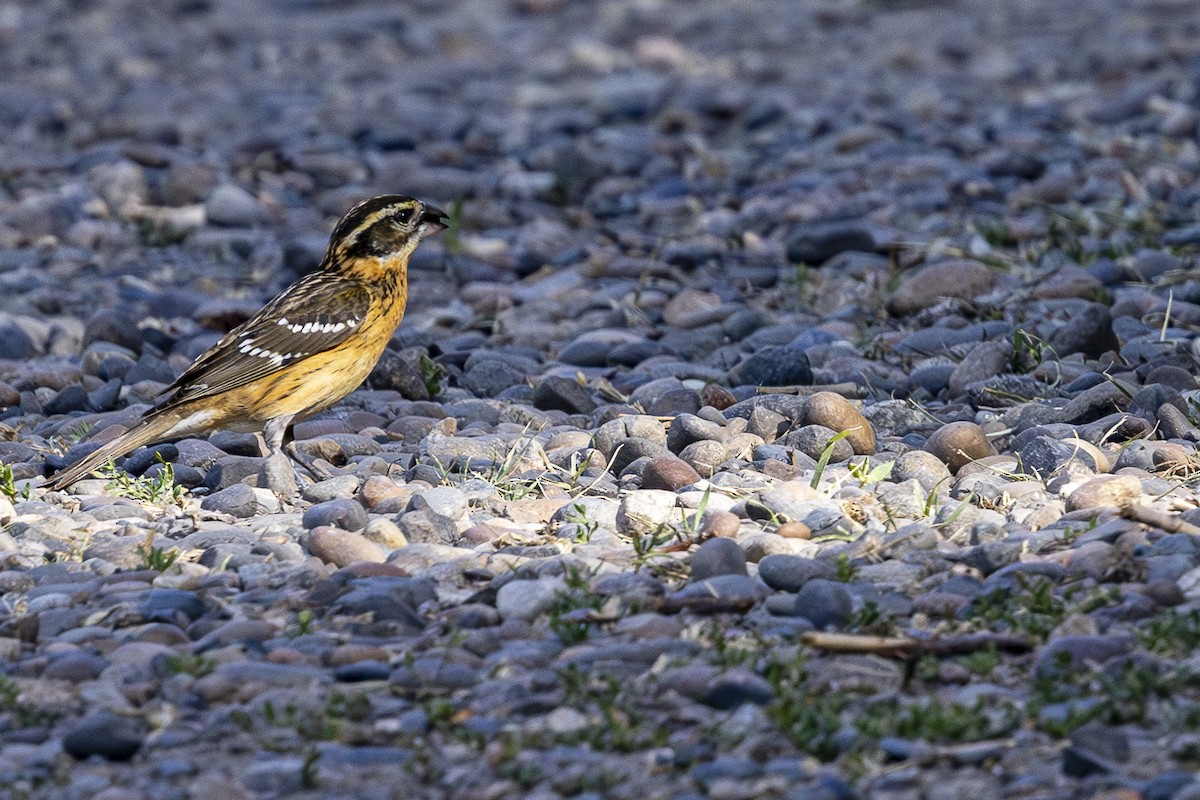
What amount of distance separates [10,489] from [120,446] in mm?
557

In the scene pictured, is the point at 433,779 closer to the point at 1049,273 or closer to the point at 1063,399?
the point at 1063,399

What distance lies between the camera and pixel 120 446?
741cm

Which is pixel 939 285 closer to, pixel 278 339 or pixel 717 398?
pixel 717 398

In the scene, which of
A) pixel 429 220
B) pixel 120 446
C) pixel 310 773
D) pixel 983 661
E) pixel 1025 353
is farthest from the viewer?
pixel 429 220

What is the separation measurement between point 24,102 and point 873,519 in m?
13.2

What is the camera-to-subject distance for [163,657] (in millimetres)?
5250

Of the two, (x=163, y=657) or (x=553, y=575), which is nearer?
(x=163, y=657)

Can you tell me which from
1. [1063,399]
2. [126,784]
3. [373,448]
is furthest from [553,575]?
[1063,399]

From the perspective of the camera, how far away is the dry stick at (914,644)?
5.12 metres

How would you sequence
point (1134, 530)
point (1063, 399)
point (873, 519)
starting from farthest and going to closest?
point (1063, 399), point (873, 519), point (1134, 530)

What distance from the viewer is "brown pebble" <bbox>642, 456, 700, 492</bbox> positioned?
273 inches

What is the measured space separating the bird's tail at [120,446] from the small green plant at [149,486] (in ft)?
0.29

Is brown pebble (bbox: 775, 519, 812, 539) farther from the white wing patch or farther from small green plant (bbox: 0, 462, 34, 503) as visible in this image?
small green plant (bbox: 0, 462, 34, 503)

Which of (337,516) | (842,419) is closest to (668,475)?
(842,419)
